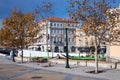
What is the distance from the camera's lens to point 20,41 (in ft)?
137

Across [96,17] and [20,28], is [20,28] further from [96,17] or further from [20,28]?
[96,17]

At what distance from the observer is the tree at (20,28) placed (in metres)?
41.4

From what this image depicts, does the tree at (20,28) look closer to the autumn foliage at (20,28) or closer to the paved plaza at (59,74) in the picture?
the autumn foliage at (20,28)

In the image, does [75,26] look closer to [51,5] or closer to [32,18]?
[51,5]

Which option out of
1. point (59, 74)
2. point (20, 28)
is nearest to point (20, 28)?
point (20, 28)

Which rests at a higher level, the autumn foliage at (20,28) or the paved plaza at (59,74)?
the autumn foliage at (20,28)

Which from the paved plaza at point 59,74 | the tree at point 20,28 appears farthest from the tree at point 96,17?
the tree at point 20,28

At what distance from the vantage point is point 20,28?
135ft

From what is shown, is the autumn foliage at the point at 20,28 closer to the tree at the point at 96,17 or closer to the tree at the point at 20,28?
the tree at the point at 20,28

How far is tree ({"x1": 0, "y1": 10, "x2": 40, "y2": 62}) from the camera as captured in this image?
4138cm

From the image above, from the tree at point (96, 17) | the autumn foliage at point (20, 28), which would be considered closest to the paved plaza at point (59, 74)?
the tree at point (96, 17)

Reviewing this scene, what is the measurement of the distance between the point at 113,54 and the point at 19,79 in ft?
79.4

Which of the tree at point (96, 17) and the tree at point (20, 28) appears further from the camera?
the tree at point (20, 28)

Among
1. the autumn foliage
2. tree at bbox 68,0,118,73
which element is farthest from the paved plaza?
the autumn foliage
